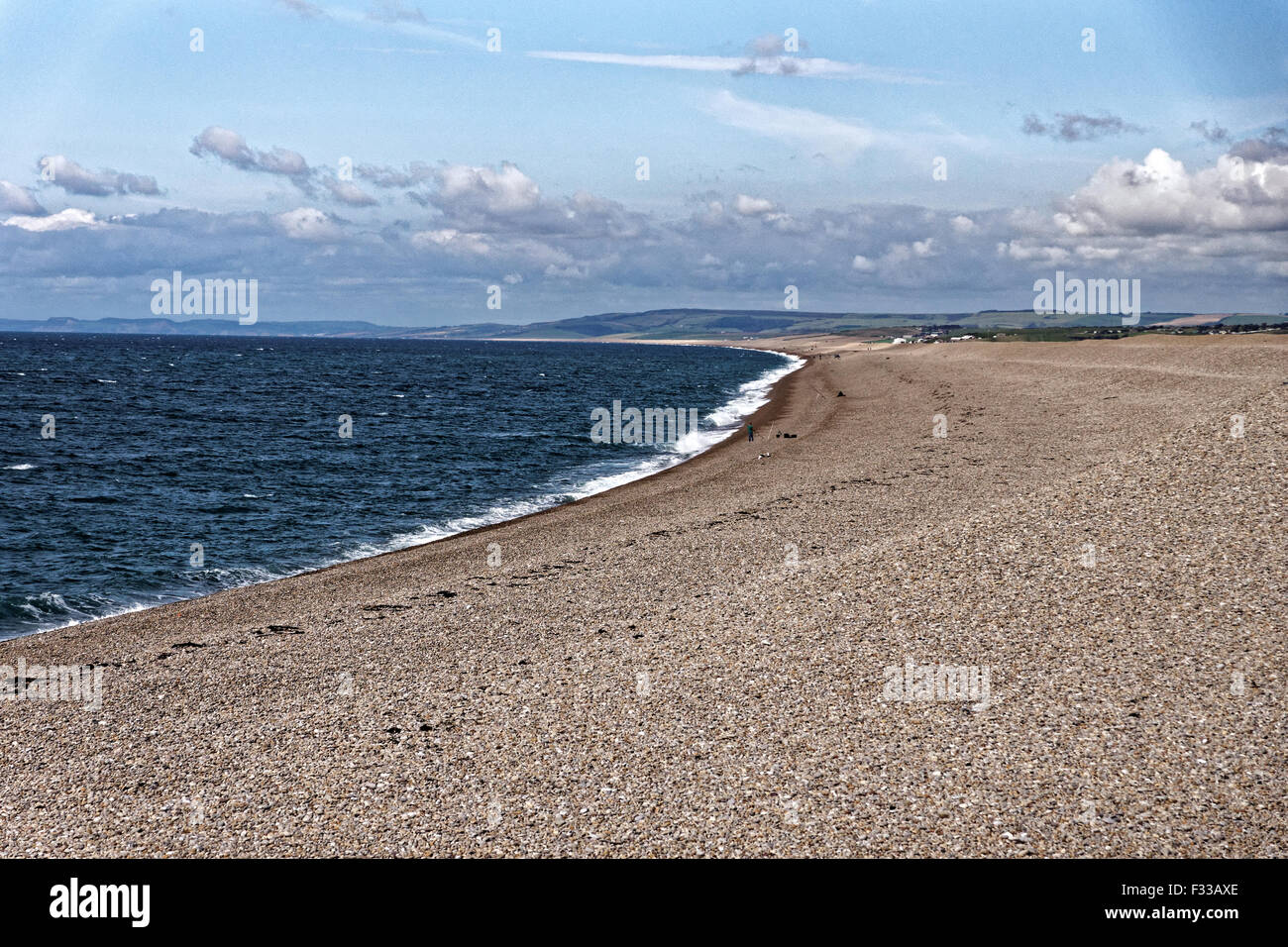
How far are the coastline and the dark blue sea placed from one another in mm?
4606

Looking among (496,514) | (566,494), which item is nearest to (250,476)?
(496,514)

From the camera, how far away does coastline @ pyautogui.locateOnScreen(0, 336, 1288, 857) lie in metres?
9.67

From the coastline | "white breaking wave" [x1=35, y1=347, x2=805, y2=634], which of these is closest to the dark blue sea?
"white breaking wave" [x1=35, y1=347, x2=805, y2=634]

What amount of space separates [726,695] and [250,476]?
34.5 metres

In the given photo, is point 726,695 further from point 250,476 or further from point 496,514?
point 250,476

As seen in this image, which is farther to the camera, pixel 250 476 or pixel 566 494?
pixel 250 476

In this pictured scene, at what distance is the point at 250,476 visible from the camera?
4088 cm

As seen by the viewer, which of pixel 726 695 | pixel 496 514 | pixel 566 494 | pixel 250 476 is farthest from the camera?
pixel 250 476

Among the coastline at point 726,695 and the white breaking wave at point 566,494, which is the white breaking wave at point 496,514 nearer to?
the white breaking wave at point 566,494

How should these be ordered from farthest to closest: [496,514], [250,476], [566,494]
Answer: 1. [250,476]
2. [566,494]
3. [496,514]
